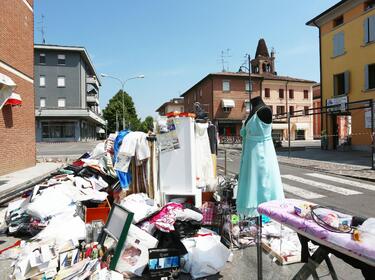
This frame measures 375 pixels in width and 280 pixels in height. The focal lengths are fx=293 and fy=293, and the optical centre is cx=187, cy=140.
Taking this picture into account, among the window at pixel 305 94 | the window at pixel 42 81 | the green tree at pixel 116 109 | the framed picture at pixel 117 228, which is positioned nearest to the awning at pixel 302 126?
the window at pixel 305 94

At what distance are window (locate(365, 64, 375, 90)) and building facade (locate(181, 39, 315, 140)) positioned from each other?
20.2 m

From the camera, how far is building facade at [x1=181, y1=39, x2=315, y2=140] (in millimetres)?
41500

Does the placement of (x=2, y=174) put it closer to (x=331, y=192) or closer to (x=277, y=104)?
(x=331, y=192)

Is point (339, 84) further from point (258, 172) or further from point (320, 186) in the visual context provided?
point (258, 172)

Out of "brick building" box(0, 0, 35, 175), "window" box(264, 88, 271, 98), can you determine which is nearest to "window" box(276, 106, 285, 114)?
"window" box(264, 88, 271, 98)

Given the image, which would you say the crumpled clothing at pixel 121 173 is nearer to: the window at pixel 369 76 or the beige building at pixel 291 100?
the window at pixel 369 76

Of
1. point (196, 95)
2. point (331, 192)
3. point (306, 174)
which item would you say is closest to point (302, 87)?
point (196, 95)

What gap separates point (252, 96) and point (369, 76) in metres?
24.1

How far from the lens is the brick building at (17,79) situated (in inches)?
415

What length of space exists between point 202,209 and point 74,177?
2789 millimetres

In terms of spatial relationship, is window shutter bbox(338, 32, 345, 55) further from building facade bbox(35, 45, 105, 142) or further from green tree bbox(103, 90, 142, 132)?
green tree bbox(103, 90, 142, 132)

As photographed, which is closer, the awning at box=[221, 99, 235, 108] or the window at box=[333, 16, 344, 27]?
the window at box=[333, 16, 344, 27]

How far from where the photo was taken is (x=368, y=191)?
766cm

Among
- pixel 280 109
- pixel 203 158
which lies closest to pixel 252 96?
pixel 280 109
